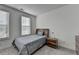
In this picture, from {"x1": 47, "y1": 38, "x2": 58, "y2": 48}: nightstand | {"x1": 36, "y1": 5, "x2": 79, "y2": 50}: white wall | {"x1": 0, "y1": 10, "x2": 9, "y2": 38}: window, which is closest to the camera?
{"x1": 36, "y1": 5, "x2": 79, "y2": 50}: white wall

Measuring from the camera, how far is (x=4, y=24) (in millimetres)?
3299

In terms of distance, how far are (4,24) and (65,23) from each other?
3.24 metres

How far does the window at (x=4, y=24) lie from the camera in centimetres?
317

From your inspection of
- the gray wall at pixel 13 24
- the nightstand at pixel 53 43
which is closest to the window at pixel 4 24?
the gray wall at pixel 13 24

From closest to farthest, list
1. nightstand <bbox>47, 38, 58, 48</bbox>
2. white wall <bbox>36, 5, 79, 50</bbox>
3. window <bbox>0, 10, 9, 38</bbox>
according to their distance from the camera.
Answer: white wall <bbox>36, 5, 79, 50</bbox>
window <bbox>0, 10, 9, 38</bbox>
nightstand <bbox>47, 38, 58, 48</bbox>

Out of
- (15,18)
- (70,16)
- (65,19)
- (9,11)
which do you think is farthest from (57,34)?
(9,11)

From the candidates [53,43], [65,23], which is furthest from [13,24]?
[65,23]

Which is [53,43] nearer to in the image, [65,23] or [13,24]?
[65,23]

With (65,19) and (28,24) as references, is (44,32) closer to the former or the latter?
(28,24)

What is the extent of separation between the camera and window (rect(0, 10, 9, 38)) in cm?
317

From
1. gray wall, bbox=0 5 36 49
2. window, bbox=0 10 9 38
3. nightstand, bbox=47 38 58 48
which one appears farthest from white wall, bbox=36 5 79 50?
window, bbox=0 10 9 38

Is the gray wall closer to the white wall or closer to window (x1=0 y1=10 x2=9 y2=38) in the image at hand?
window (x1=0 y1=10 x2=9 y2=38)

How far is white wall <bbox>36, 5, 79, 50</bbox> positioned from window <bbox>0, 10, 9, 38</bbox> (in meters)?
2.57

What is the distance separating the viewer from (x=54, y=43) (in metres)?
3.56
